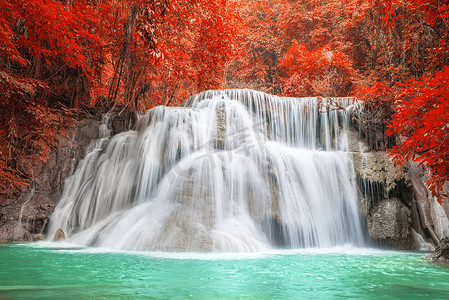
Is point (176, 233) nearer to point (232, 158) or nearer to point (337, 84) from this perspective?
point (232, 158)

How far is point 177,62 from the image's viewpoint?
39.7ft

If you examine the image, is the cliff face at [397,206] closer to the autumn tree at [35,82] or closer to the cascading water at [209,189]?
the cascading water at [209,189]

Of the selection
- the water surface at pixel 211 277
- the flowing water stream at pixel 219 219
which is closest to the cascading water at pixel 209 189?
the flowing water stream at pixel 219 219

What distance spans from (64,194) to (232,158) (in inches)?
190

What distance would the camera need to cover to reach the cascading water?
5.57 metres

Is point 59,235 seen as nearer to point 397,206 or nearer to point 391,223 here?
point 391,223

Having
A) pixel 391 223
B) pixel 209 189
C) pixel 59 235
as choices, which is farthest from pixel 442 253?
pixel 59 235

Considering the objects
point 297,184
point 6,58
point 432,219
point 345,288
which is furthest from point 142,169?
point 432,219

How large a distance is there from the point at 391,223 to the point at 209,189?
13.6 ft

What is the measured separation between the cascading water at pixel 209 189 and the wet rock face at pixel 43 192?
30cm

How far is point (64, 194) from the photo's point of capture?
8.23 meters

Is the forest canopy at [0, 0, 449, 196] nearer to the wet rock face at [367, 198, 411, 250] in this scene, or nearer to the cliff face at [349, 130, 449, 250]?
the cliff face at [349, 130, 449, 250]

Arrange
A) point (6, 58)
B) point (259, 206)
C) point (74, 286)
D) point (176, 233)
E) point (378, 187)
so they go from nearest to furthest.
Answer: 1. point (74, 286)
2. point (176, 233)
3. point (259, 206)
4. point (378, 187)
5. point (6, 58)

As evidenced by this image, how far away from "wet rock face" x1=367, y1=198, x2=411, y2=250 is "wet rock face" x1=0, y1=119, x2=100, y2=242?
763cm
